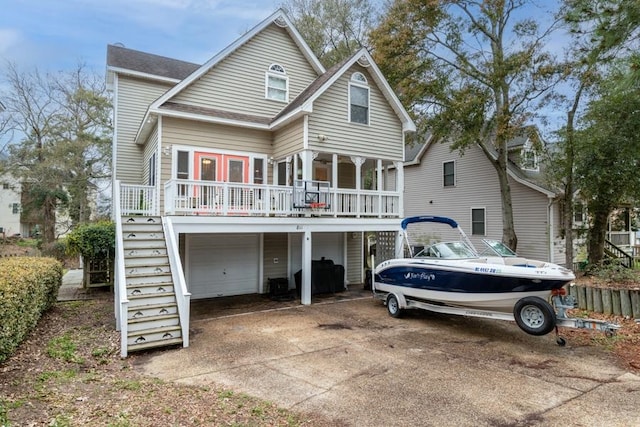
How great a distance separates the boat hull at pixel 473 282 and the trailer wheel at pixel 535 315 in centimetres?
18

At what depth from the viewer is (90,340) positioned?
6945mm

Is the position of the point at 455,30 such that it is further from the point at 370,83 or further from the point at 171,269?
the point at 171,269

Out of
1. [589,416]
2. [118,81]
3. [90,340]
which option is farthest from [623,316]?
[118,81]

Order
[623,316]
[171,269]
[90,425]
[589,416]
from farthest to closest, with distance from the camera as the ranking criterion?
[623,316] → [171,269] → [589,416] → [90,425]

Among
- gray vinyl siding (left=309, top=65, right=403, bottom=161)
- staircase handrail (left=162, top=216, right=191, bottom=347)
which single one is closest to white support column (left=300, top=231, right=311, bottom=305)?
gray vinyl siding (left=309, top=65, right=403, bottom=161)

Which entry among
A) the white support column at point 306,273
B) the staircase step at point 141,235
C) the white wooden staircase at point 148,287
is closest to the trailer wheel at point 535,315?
the white support column at point 306,273

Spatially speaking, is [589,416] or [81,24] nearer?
[589,416]

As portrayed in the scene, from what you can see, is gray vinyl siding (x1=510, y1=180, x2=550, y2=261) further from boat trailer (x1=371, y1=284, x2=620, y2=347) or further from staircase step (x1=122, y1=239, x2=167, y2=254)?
staircase step (x1=122, y1=239, x2=167, y2=254)

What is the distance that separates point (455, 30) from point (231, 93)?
10979 millimetres

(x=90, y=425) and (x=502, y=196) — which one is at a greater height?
(x=502, y=196)

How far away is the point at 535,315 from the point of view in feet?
21.1

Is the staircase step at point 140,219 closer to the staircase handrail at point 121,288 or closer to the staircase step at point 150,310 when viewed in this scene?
the staircase handrail at point 121,288

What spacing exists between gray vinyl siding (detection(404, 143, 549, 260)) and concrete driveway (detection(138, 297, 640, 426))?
1110 cm

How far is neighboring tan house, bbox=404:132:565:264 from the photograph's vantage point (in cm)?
1698
